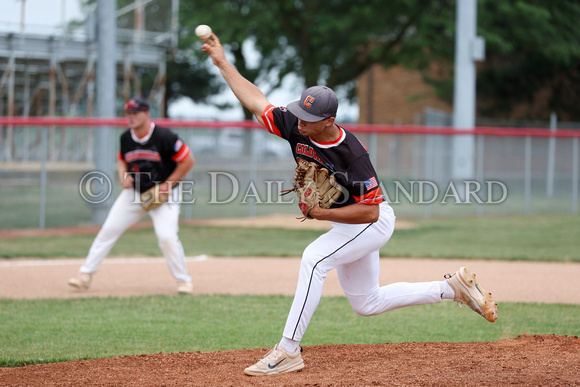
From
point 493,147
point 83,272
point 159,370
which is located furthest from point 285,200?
point 159,370

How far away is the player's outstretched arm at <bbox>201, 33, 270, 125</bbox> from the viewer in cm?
495

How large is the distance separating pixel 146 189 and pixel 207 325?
2066 millimetres

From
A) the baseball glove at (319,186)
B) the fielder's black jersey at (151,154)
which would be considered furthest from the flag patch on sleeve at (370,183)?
the fielder's black jersey at (151,154)

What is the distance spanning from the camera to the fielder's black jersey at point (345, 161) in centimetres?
438

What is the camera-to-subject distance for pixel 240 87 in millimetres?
5020

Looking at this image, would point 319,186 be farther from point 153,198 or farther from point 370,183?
point 153,198

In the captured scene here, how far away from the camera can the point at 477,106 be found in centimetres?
3291

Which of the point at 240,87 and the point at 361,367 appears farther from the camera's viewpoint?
the point at 240,87

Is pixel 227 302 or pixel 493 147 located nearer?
pixel 227 302

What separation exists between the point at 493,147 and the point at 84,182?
35.7ft

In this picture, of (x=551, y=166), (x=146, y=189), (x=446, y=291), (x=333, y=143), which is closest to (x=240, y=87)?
(x=333, y=143)

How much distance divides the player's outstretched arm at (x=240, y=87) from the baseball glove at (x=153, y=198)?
2700mm

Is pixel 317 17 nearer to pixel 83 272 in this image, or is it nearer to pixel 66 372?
pixel 83 272

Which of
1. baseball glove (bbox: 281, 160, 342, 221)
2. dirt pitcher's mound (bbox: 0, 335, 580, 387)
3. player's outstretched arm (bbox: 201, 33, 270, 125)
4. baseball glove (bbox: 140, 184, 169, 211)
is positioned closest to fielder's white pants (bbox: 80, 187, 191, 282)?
baseball glove (bbox: 140, 184, 169, 211)
